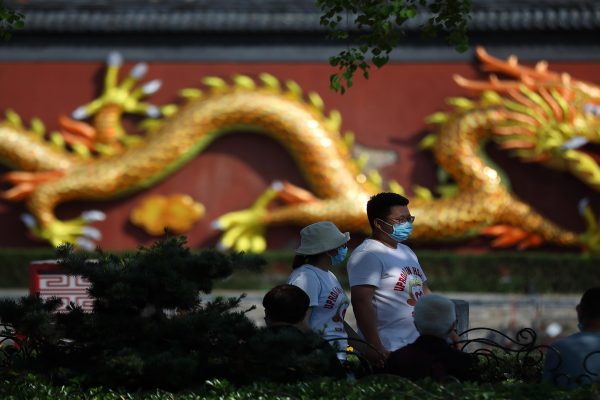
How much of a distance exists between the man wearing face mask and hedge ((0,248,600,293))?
27.7 feet

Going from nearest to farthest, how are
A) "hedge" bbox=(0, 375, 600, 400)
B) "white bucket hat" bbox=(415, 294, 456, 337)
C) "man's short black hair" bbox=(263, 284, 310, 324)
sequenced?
1. "hedge" bbox=(0, 375, 600, 400)
2. "white bucket hat" bbox=(415, 294, 456, 337)
3. "man's short black hair" bbox=(263, 284, 310, 324)

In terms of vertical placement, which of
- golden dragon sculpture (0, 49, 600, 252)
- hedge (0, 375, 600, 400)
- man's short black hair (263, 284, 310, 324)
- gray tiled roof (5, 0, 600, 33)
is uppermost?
gray tiled roof (5, 0, 600, 33)

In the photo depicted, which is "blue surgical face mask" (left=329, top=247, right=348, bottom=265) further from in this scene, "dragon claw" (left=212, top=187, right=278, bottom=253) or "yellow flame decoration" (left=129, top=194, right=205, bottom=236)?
"yellow flame decoration" (left=129, top=194, right=205, bottom=236)

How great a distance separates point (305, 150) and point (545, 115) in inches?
119

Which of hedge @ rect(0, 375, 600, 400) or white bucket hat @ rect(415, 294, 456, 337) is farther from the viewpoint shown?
white bucket hat @ rect(415, 294, 456, 337)

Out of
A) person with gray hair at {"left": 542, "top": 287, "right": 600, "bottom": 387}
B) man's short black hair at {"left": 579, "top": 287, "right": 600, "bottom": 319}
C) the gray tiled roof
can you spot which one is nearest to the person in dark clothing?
person with gray hair at {"left": 542, "top": 287, "right": 600, "bottom": 387}

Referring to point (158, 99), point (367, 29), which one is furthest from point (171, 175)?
point (367, 29)

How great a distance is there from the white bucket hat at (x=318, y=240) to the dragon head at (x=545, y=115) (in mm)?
9143

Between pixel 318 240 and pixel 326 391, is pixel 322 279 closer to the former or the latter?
pixel 318 240

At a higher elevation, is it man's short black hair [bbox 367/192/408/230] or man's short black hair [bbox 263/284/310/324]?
man's short black hair [bbox 367/192/408/230]

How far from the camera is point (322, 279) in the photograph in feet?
18.2

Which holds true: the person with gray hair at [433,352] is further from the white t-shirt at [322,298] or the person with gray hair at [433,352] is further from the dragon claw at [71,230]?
the dragon claw at [71,230]

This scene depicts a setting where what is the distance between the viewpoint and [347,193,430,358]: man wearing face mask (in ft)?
18.0

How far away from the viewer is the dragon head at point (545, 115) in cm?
1428
